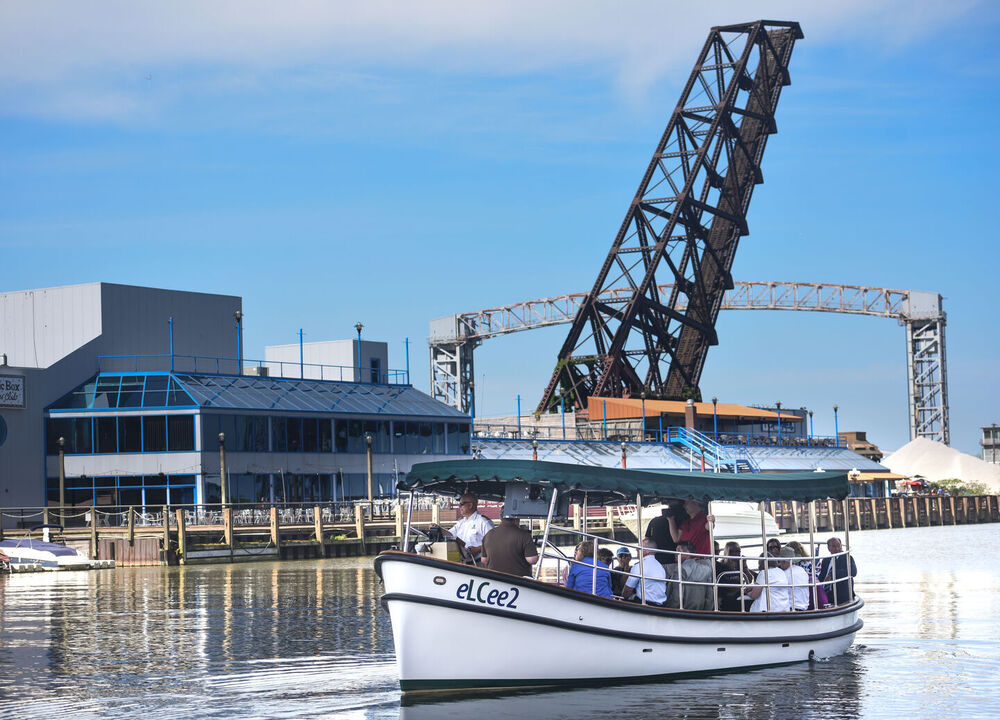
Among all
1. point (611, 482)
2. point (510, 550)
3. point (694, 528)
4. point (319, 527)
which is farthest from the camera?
point (319, 527)

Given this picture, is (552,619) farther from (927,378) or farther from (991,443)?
(991,443)

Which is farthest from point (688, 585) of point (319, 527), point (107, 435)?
point (107, 435)

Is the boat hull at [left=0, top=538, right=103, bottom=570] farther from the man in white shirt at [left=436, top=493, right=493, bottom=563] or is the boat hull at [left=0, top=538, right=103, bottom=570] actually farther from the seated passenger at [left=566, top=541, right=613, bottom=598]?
the seated passenger at [left=566, top=541, right=613, bottom=598]

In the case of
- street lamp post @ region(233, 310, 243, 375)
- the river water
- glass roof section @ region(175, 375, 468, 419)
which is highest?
street lamp post @ region(233, 310, 243, 375)

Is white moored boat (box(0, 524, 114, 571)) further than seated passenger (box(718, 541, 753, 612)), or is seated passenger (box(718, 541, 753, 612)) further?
white moored boat (box(0, 524, 114, 571))

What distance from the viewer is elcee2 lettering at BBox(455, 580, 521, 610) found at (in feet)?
58.1

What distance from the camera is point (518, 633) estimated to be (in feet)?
59.7

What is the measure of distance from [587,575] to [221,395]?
144ft

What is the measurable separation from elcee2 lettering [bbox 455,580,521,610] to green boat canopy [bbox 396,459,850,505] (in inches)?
65.1

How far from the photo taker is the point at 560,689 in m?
18.5

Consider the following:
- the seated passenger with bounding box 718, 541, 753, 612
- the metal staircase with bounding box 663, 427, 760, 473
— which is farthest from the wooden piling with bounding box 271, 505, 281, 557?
the metal staircase with bounding box 663, 427, 760, 473

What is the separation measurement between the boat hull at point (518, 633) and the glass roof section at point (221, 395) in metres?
42.3

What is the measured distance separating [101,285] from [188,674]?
1924 inches

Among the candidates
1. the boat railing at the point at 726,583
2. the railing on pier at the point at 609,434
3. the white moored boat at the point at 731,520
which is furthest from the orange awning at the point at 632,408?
the boat railing at the point at 726,583
